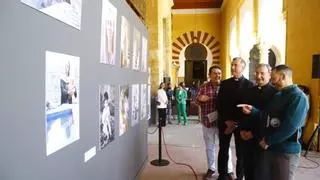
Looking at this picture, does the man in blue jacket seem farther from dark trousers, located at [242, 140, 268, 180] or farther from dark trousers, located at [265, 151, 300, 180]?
dark trousers, located at [242, 140, 268, 180]

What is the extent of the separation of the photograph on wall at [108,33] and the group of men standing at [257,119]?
4.56 feet

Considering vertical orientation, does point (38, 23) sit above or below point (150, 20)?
below

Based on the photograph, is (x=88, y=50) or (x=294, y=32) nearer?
(x=88, y=50)

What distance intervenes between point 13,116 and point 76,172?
78 cm

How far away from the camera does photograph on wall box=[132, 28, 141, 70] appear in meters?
3.46

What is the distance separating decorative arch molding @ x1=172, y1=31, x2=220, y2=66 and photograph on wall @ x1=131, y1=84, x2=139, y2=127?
1496 centimetres

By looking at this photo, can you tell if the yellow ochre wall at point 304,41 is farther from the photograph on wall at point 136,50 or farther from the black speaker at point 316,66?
the photograph on wall at point 136,50

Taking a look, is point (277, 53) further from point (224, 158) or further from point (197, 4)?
point (197, 4)

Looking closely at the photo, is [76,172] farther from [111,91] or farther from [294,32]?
[294,32]

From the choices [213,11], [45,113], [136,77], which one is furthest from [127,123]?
[213,11]

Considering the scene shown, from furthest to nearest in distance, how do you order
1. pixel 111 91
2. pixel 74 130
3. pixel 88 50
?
pixel 111 91, pixel 88 50, pixel 74 130

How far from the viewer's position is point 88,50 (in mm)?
1927

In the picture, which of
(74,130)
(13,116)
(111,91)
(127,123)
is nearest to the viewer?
(13,116)

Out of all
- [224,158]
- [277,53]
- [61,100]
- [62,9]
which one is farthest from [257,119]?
[277,53]
